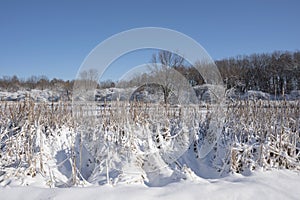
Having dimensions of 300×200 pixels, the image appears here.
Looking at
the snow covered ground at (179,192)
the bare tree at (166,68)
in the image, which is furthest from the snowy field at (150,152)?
the bare tree at (166,68)

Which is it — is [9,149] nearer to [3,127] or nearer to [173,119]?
[3,127]

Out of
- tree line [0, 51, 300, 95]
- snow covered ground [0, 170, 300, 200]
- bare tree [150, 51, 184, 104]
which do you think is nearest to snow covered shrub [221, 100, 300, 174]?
snow covered ground [0, 170, 300, 200]

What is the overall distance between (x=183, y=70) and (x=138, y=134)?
1.48 meters

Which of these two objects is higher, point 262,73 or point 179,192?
point 262,73

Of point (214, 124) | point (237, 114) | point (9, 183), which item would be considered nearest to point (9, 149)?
point (9, 183)

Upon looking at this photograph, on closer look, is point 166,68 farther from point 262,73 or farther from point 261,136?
point 262,73

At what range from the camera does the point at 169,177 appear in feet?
11.0

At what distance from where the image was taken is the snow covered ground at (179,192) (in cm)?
242

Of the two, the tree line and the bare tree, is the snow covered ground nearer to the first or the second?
the bare tree

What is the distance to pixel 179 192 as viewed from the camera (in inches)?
101

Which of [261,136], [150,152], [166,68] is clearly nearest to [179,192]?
[150,152]

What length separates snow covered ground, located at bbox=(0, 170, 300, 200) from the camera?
7.95 ft

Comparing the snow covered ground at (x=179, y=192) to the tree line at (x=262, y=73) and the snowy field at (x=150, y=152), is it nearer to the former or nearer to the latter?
the snowy field at (x=150, y=152)

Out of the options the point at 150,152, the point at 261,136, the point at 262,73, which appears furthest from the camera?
the point at 262,73
